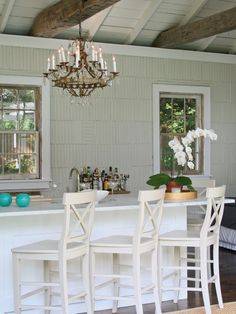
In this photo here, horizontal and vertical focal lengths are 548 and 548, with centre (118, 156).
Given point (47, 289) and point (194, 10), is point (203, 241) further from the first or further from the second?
point (194, 10)

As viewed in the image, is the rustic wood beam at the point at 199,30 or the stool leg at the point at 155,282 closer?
the stool leg at the point at 155,282

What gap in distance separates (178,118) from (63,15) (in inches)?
124

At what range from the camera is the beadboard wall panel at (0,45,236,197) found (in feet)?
25.1

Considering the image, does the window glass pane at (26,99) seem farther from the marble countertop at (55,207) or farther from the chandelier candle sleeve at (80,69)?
the marble countertop at (55,207)

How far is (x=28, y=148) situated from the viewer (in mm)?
7633

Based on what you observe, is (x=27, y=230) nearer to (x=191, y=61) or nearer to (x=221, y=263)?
(x=221, y=263)

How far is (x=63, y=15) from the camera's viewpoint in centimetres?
624

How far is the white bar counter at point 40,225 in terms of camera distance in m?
4.37

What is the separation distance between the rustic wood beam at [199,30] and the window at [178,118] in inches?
28.9

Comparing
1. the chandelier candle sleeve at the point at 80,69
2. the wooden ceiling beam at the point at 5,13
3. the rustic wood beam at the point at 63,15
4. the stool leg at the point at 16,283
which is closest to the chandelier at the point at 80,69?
the chandelier candle sleeve at the point at 80,69

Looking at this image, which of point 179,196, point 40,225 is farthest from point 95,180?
point 40,225

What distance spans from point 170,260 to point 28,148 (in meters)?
3.27

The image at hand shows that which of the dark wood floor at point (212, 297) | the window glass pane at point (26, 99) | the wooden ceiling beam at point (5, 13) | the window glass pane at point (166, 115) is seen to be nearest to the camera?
the dark wood floor at point (212, 297)

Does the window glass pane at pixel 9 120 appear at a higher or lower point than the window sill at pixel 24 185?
higher
